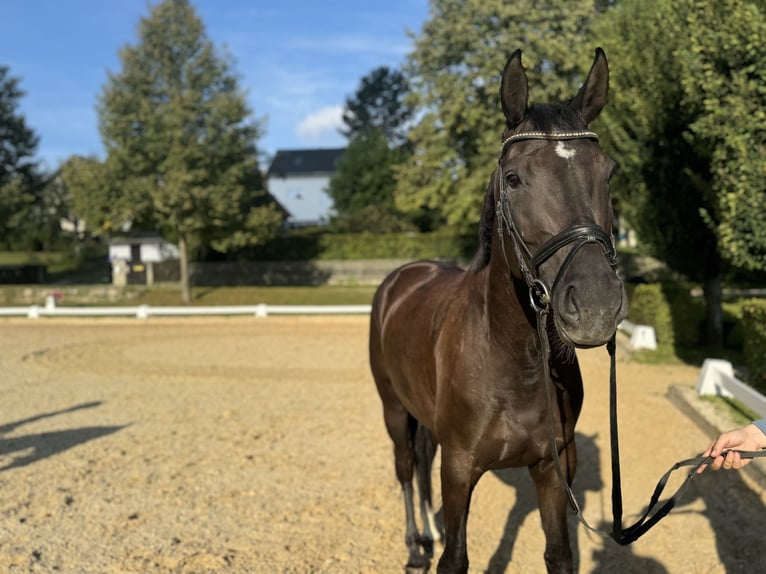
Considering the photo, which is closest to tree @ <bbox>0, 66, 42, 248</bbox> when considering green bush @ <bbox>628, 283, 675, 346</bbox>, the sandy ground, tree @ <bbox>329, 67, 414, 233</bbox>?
tree @ <bbox>329, 67, 414, 233</bbox>

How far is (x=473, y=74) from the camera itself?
25719 millimetres

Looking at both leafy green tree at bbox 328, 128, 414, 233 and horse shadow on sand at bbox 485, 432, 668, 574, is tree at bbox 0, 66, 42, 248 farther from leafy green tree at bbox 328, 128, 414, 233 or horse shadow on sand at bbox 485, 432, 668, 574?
horse shadow on sand at bbox 485, 432, 668, 574

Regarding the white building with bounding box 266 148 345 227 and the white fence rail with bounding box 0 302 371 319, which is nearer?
the white fence rail with bounding box 0 302 371 319

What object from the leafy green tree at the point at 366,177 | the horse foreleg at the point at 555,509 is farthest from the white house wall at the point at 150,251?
the horse foreleg at the point at 555,509

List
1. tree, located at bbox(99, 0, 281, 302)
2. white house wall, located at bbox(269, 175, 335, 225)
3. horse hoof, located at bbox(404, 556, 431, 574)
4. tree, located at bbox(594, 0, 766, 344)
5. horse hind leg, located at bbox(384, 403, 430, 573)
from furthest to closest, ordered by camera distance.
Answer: white house wall, located at bbox(269, 175, 335, 225) → tree, located at bbox(99, 0, 281, 302) → tree, located at bbox(594, 0, 766, 344) → horse hind leg, located at bbox(384, 403, 430, 573) → horse hoof, located at bbox(404, 556, 431, 574)

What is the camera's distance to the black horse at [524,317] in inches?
83.5

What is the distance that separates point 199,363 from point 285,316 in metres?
7.19

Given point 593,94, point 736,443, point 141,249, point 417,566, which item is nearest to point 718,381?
point 417,566

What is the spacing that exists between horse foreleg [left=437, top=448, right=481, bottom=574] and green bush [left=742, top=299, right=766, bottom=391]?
21.5 feet

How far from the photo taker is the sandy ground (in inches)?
168

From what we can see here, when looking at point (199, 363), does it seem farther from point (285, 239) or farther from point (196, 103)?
point (285, 239)

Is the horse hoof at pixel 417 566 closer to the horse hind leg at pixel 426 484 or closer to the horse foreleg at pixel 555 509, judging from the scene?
the horse hind leg at pixel 426 484

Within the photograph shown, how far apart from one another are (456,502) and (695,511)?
2.87 m

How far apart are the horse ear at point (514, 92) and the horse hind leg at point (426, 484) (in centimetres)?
284
